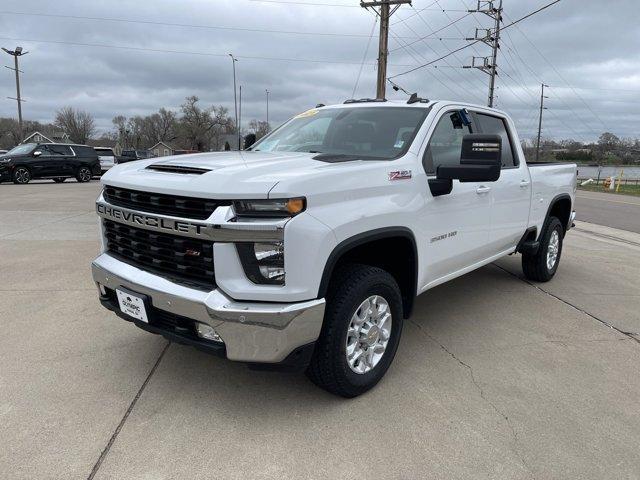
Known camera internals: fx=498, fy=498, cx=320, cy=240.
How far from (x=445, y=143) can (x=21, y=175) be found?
20.8 meters

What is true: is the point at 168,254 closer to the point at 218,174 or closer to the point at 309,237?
the point at 218,174

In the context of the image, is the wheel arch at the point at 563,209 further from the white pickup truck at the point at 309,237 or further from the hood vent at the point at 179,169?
the hood vent at the point at 179,169

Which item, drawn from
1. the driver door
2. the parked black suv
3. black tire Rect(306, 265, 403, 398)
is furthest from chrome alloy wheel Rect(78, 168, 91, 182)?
black tire Rect(306, 265, 403, 398)

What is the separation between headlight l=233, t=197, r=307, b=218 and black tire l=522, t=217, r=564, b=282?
4.10 metres

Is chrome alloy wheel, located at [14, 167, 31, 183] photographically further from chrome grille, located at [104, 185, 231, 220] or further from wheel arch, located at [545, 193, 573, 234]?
wheel arch, located at [545, 193, 573, 234]

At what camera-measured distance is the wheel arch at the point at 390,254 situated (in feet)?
9.32

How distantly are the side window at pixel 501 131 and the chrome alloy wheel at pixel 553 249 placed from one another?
142 cm

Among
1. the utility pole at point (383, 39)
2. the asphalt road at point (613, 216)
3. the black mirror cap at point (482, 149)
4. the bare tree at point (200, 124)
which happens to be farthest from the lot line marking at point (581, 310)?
the bare tree at point (200, 124)

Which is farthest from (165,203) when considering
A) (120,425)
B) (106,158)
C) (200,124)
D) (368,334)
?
(200,124)

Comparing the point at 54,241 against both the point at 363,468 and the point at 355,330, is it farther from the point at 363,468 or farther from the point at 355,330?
the point at 363,468

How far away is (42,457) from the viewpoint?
2480mm

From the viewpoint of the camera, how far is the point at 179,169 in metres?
2.91

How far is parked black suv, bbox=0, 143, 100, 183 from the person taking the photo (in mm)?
19750

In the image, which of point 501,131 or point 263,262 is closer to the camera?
point 263,262
